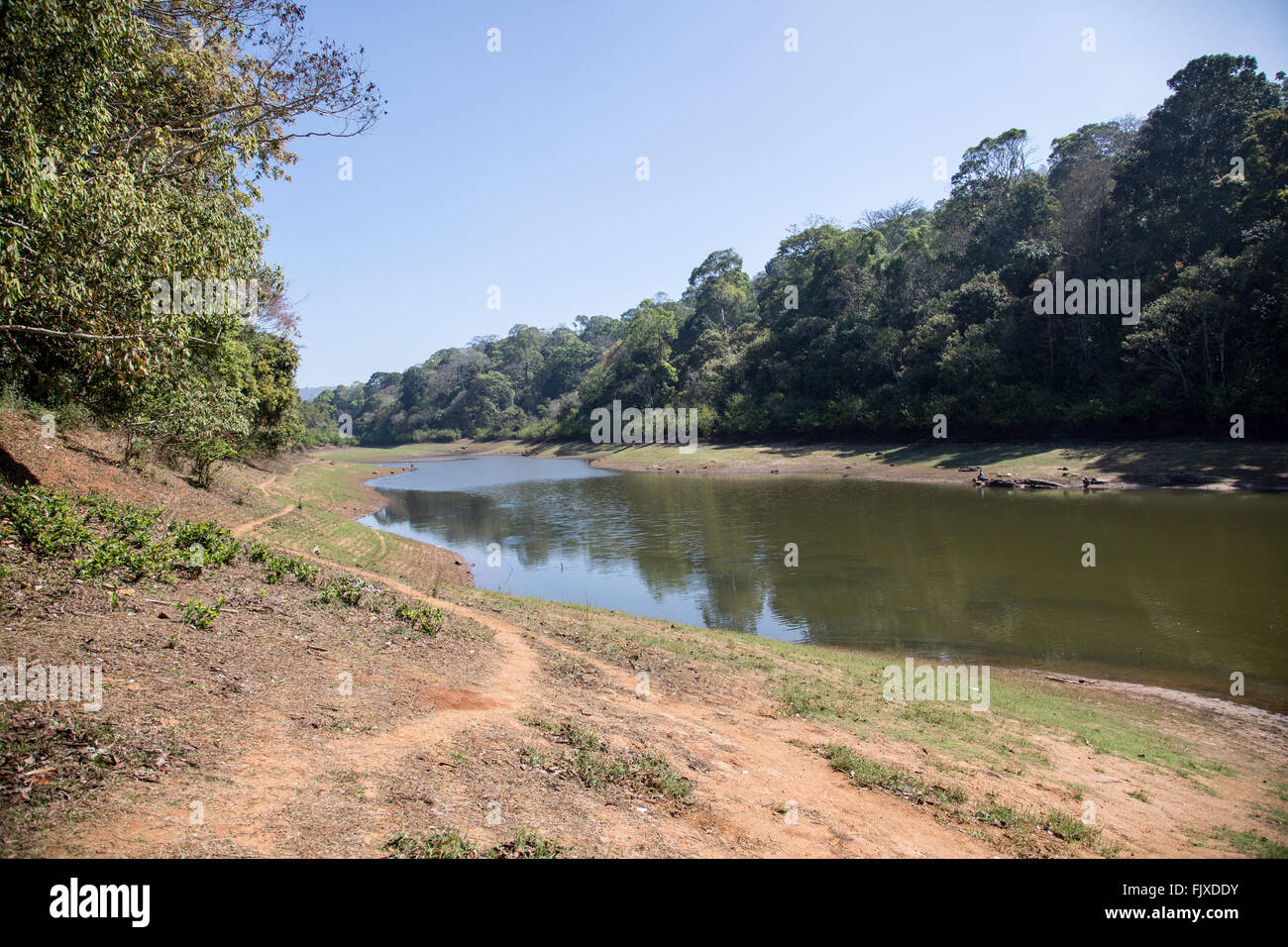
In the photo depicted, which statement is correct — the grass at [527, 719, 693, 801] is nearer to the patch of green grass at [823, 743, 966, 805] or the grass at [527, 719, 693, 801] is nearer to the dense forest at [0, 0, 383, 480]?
the patch of green grass at [823, 743, 966, 805]

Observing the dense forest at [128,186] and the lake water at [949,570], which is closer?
the dense forest at [128,186]

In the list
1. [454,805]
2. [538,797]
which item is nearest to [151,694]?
[454,805]

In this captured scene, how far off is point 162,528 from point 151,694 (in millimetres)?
7147

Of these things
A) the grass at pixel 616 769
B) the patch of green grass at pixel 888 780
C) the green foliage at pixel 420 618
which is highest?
the green foliage at pixel 420 618

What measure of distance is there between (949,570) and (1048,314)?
3389 cm

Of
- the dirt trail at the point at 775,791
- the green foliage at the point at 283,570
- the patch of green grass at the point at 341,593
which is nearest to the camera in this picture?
the dirt trail at the point at 775,791

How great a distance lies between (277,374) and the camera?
124 feet

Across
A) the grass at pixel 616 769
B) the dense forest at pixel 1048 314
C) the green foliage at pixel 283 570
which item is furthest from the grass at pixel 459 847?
the dense forest at pixel 1048 314

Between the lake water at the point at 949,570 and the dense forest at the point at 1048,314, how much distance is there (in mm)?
10334

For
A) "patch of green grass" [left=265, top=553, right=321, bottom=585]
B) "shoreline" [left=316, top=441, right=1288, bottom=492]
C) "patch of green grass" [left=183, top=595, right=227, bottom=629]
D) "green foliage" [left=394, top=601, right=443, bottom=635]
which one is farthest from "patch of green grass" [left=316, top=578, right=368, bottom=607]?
"shoreline" [left=316, top=441, right=1288, bottom=492]

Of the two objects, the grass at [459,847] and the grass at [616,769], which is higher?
the grass at [459,847]

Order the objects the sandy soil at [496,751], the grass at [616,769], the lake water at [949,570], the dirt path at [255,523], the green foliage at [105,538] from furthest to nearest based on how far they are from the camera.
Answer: the dirt path at [255,523], the lake water at [949,570], the green foliage at [105,538], the grass at [616,769], the sandy soil at [496,751]

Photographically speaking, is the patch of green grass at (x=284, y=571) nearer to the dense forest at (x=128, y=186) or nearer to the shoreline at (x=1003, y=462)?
the dense forest at (x=128, y=186)

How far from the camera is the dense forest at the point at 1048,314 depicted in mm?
36250
